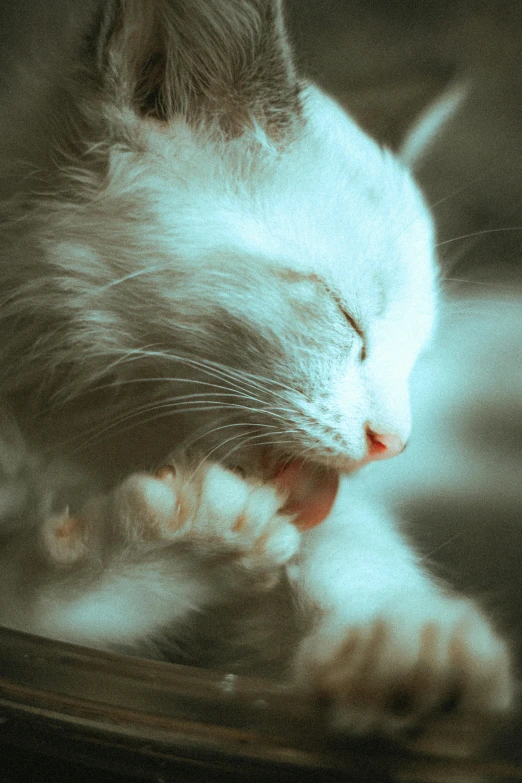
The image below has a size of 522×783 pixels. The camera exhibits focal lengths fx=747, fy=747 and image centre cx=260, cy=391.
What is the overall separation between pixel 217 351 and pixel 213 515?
11 centimetres

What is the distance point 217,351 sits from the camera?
0.49 meters

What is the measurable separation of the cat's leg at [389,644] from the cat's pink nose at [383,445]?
0.03 metres

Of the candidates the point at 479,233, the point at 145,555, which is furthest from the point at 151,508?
the point at 479,233

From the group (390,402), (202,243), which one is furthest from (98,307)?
(390,402)

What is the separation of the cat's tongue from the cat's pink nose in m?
0.03

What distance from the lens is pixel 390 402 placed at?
0.47m

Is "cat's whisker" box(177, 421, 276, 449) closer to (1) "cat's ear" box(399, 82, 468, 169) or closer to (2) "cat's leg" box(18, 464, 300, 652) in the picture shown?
(2) "cat's leg" box(18, 464, 300, 652)

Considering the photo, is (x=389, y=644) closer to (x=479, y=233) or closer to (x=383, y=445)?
(x=383, y=445)

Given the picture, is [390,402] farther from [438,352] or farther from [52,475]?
[52,475]

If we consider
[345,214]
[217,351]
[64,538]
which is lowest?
[64,538]

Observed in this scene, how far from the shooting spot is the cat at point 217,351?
0.45m

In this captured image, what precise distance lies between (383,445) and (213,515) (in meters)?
0.12

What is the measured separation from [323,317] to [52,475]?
205 millimetres

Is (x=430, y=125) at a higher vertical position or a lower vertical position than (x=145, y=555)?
higher
